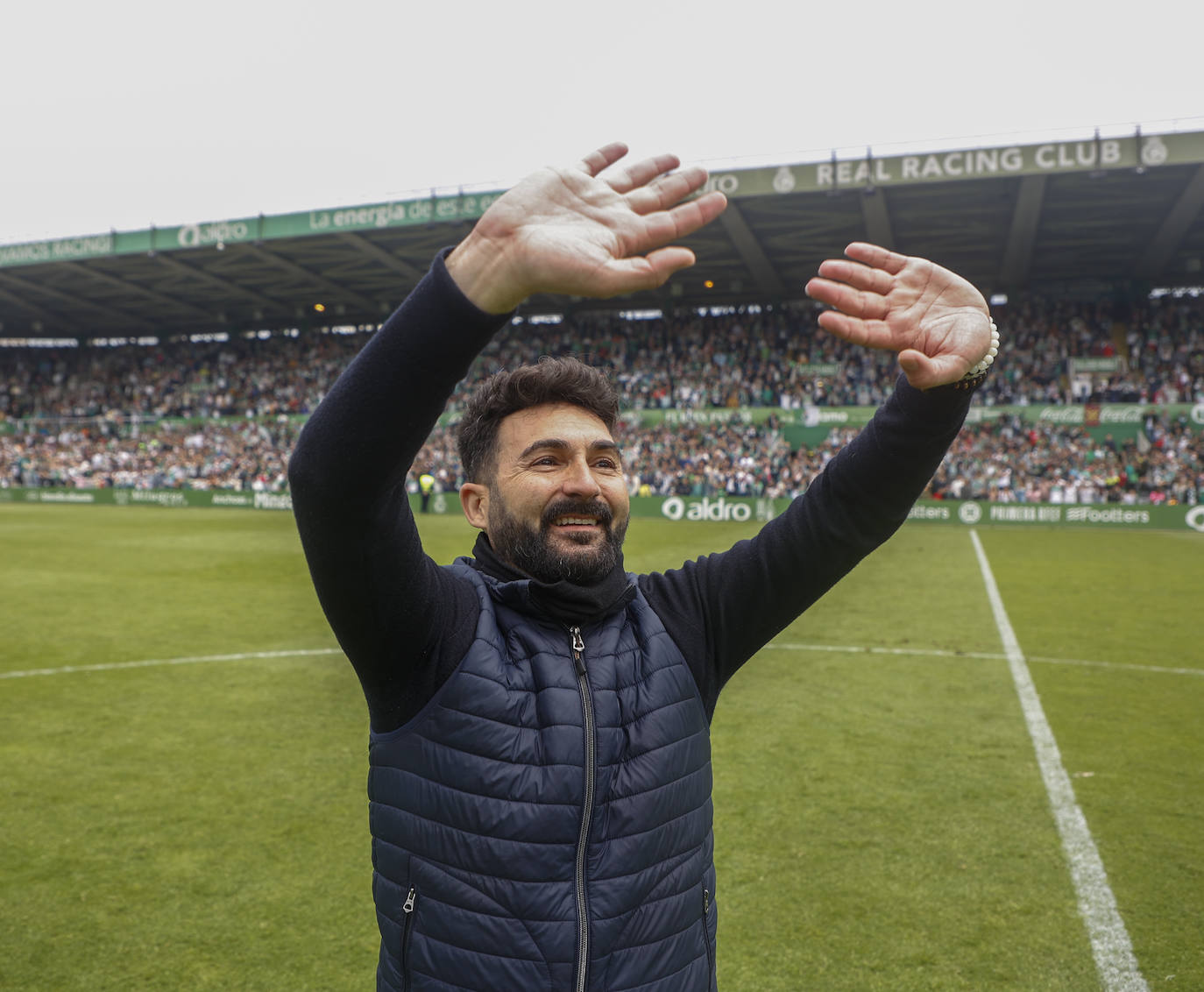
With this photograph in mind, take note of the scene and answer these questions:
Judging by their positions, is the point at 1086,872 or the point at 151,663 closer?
the point at 1086,872

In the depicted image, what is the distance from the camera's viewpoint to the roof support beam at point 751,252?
31.0m

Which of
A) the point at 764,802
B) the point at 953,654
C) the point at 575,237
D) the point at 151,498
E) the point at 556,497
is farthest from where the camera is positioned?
the point at 151,498

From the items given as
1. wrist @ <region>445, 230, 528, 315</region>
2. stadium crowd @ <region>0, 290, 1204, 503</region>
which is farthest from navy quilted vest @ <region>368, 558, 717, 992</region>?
stadium crowd @ <region>0, 290, 1204, 503</region>

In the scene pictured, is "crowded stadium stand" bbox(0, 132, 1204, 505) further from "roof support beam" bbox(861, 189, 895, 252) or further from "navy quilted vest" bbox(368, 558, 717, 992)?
"navy quilted vest" bbox(368, 558, 717, 992)

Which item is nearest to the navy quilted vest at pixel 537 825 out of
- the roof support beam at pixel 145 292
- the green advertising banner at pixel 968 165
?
the green advertising banner at pixel 968 165

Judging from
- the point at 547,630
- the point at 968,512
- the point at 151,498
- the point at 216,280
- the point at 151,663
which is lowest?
the point at 151,663

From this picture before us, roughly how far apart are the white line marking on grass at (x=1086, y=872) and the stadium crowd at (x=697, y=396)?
24.0 m

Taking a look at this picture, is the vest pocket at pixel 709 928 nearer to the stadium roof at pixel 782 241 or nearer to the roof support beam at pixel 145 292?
the stadium roof at pixel 782 241

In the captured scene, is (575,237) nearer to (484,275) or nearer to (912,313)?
(484,275)

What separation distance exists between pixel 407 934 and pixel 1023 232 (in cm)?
3404

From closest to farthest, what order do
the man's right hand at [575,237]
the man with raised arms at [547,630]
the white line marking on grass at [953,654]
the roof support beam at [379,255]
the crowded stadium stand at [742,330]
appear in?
1. the man's right hand at [575,237]
2. the man with raised arms at [547,630]
3. the white line marking on grass at [953,654]
4. the crowded stadium stand at [742,330]
5. the roof support beam at [379,255]

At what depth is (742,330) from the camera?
4134 centimetres

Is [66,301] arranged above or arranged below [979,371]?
above

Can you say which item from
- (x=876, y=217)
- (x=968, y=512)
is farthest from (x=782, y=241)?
(x=968, y=512)
